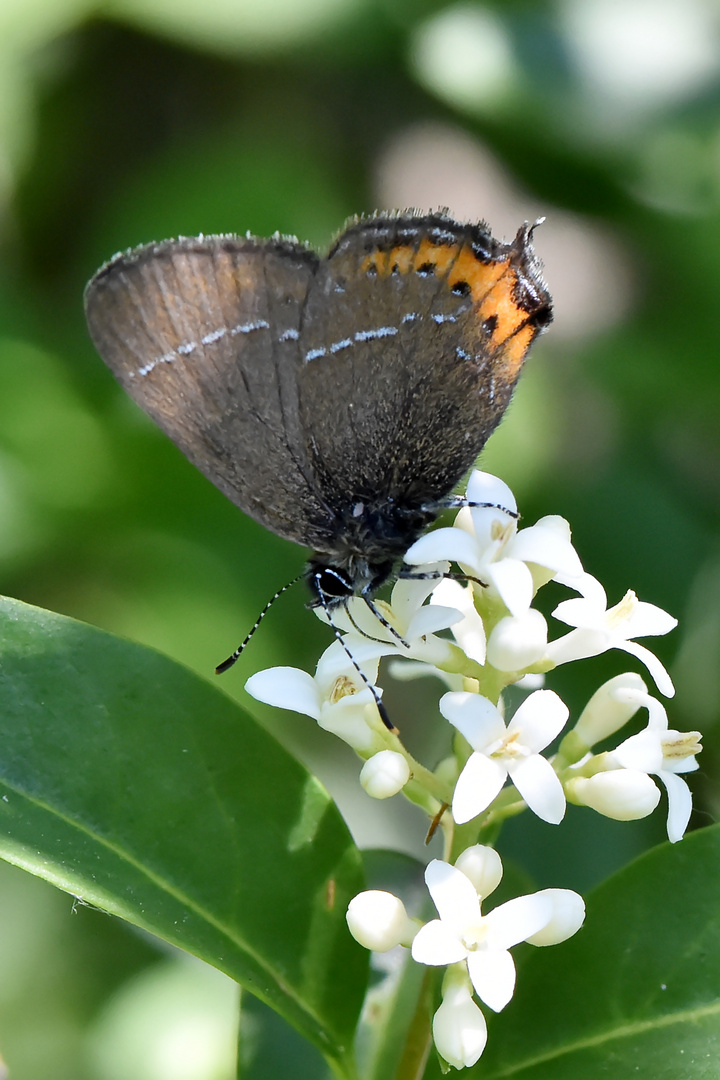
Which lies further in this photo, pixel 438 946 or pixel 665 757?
pixel 665 757

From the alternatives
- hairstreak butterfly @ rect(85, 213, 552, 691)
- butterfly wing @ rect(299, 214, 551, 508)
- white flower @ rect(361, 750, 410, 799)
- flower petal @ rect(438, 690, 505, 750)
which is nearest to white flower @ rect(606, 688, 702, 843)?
flower petal @ rect(438, 690, 505, 750)

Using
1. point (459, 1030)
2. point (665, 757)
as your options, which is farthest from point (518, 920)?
point (665, 757)

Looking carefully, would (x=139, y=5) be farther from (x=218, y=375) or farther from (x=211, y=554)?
(x=218, y=375)

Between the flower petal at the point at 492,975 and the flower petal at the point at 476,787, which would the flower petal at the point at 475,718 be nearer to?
the flower petal at the point at 476,787

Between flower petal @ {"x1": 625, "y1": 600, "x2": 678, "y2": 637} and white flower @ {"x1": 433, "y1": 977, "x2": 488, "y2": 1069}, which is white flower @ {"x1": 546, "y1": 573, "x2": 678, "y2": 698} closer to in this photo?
flower petal @ {"x1": 625, "y1": 600, "x2": 678, "y2": 637}

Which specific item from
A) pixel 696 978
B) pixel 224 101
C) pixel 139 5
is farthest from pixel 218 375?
pixel 224 101

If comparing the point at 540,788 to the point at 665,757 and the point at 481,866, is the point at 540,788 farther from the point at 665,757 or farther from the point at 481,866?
the point at 665,757
